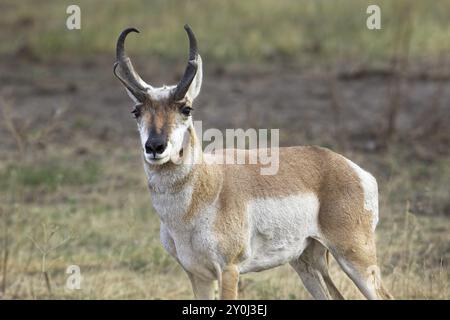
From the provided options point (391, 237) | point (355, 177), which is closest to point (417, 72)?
point (391, 237)

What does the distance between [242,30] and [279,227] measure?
15084mm

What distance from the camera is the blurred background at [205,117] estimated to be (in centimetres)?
1098

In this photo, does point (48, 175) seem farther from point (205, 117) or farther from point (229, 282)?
→ point (229, 282)

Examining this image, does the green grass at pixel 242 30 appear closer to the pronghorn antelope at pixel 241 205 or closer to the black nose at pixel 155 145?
the pronghorn antelope at pixel 241 205

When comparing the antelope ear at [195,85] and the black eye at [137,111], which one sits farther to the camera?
the antelope ear at [195,85]

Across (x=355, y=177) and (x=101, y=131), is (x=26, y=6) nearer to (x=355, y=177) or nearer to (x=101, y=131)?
(x=101, y=131)

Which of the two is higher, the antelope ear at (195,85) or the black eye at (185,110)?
the antelope ear at (195,85)

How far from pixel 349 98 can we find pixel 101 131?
4878 millimetres

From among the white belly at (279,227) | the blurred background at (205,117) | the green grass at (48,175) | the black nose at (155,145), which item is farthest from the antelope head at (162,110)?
the green grass at (48,175)

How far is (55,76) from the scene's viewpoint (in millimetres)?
20391

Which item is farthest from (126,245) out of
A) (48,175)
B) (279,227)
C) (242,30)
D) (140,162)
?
(242,30)

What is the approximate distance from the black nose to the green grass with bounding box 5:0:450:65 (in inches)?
554

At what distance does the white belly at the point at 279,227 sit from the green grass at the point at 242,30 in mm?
13062

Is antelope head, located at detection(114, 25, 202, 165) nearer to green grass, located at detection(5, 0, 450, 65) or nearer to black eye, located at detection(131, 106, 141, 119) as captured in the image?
black eye, located at detection(131, 106, 141, 119)
